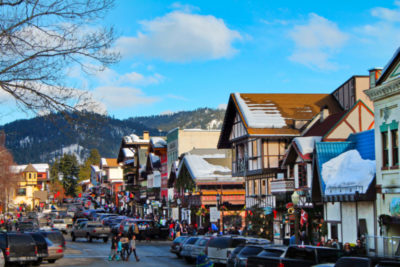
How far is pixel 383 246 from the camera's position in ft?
81.0

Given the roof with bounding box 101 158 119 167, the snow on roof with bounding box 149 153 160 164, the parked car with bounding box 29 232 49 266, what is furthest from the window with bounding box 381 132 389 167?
the roof with bounding box 101 158 119 167

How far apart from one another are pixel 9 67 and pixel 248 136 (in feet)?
111

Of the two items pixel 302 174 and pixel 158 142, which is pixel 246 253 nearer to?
pixel 302 174

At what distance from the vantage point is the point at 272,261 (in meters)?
19.5

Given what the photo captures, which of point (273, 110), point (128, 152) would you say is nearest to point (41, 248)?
point (273, 110)

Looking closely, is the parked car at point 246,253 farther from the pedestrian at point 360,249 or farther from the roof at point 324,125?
the roof at point 324,125

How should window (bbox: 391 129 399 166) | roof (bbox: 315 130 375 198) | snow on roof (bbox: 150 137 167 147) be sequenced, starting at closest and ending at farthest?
window (bbox: 391 129 399 166)
roof (bbox: 315 130 375 198)
snow on roof (bbox: 150 137 167 147)

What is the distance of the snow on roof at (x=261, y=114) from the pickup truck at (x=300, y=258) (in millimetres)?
27890

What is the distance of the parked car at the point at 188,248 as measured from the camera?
32.9 meters

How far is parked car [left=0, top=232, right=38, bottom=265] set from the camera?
2958 cm

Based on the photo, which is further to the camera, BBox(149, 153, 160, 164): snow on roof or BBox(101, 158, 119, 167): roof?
BBox(101, 158, 119, 167): roof

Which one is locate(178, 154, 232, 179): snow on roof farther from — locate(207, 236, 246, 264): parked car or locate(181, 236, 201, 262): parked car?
locate(207, 236, 246, 264): parked car

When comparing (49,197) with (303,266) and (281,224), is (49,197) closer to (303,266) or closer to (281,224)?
(281,224)

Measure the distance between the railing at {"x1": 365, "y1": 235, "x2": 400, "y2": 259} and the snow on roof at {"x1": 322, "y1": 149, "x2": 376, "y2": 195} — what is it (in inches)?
162
